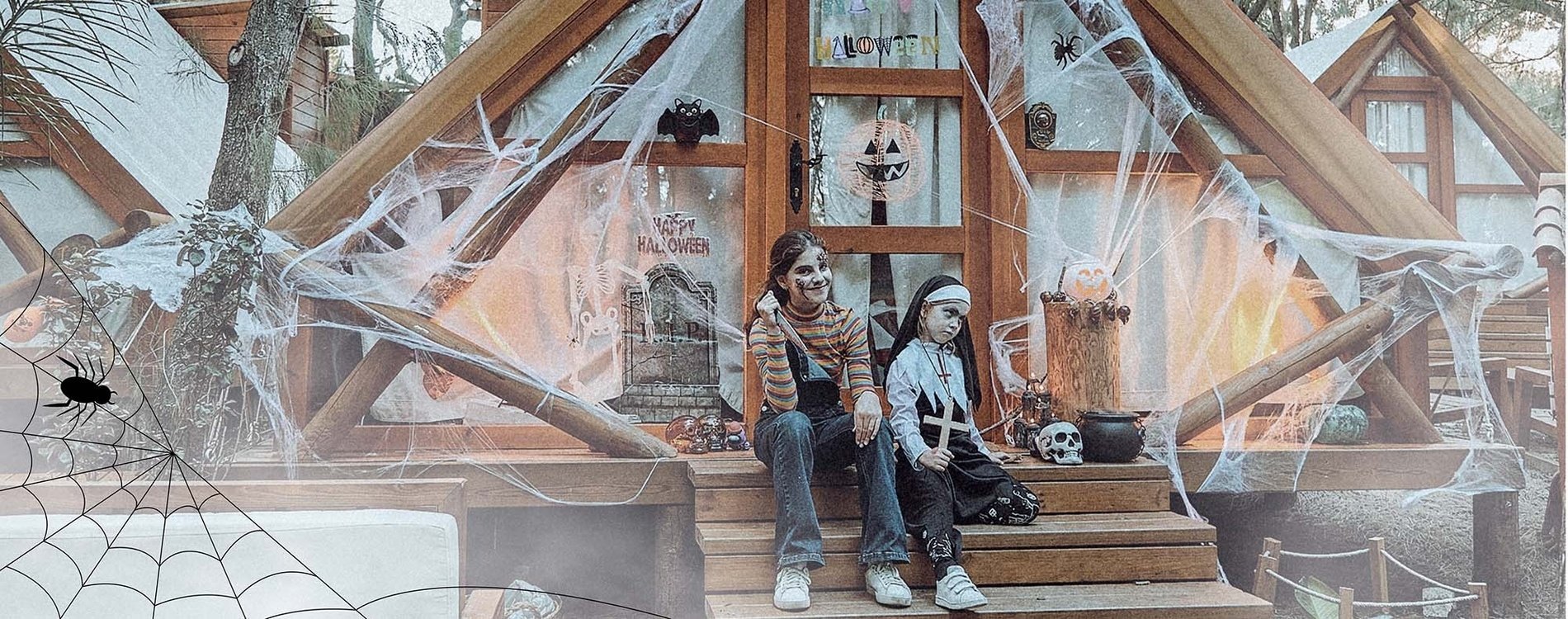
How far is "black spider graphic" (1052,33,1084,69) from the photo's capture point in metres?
3.54

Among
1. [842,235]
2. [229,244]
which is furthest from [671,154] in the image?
[229,244]

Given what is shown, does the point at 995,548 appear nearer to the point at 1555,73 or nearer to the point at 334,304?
the point at 334,304

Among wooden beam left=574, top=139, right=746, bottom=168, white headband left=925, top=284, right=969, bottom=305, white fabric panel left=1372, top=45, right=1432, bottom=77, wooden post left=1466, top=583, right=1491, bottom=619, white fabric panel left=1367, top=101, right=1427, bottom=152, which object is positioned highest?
white fabric panel left=1372, top=45, right=1432, bottom=77

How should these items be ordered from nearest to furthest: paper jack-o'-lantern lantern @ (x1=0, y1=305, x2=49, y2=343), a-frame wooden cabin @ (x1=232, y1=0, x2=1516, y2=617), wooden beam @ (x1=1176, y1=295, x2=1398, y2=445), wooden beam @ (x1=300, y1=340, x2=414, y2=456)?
1. paper jack-o'-lantern lantern @ (x1=0, y1=305, x2=49, y2=343)
2. a-frame wooden cabin @ (x1=232, y1=0, x2=1516, y2=617)
3. wooden beam @ (x1=300, y1=340, x2=414, y2=456)
4. wooden beam @ (x1=1176, y1=295, x2=1398, y2=445)

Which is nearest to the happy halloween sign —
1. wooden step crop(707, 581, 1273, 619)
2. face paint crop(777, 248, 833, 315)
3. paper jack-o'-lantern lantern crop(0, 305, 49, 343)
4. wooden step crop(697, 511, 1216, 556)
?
face paint crop(777, 248, 833, 315)

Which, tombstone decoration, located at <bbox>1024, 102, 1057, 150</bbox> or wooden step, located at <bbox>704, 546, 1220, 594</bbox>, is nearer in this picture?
wooden step, located at <bbox>704, 546, 1220, 594</bbox>

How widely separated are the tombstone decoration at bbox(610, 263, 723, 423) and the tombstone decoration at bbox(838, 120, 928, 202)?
23.3 inches

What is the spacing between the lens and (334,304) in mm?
3098

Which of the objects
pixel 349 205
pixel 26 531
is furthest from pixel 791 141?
pixel 26 531

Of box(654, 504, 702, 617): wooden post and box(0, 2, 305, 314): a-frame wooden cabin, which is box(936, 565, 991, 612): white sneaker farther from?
box(0, 2, 305, 314): a-frame wooden cabin

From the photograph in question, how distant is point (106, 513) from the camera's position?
2.83 metres

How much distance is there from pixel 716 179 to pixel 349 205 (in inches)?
43.0

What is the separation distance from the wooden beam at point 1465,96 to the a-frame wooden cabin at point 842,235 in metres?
0.29
